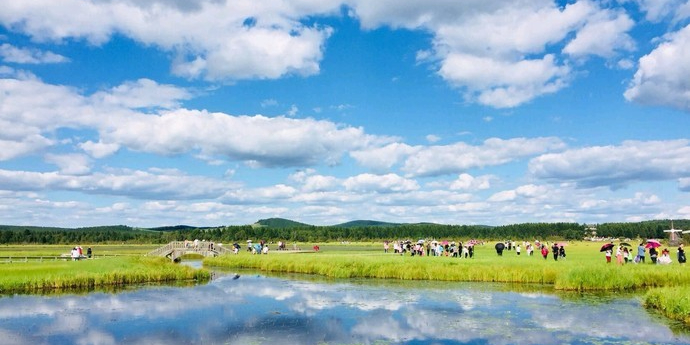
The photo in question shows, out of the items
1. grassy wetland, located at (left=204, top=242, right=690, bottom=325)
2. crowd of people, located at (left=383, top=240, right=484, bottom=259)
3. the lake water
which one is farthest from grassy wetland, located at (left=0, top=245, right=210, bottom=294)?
crowd of people, located at (left=383, top=240, right=484, bottom=259)

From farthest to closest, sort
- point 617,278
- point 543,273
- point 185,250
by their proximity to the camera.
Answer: point 185,250 < point 543,273 < point 617,278

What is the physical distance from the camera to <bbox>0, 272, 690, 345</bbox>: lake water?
952 inches

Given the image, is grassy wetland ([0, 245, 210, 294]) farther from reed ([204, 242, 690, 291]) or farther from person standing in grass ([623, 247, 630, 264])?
person standing in grass ([623, 247, 630, 264])

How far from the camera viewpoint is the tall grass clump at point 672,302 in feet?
89.9

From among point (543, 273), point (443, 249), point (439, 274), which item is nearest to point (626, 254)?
point (543, 273)

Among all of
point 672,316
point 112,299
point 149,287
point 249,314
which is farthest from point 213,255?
point 672,316

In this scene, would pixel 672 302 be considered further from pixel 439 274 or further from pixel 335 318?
pixel 439 274

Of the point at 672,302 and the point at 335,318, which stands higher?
the point at 672,302

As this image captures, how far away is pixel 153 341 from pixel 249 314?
792cm

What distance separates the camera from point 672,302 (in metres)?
28.9

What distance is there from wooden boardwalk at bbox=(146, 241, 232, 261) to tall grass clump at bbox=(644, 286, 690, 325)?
196 ft

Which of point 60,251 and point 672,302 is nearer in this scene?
point 672,302

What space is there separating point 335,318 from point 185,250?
5451 cm

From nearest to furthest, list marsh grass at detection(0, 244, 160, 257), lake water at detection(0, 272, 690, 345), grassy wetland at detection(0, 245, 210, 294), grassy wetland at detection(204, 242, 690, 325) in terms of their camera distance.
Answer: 1. lake water at detection(0, 272, 690, 345)
2. grassy wetland at detection(204, 242, 690, 325)
3. grassy wetland at detection(0, 245, 210, 294)
4. marsh grass at detection(0, 244, 160, 257)
